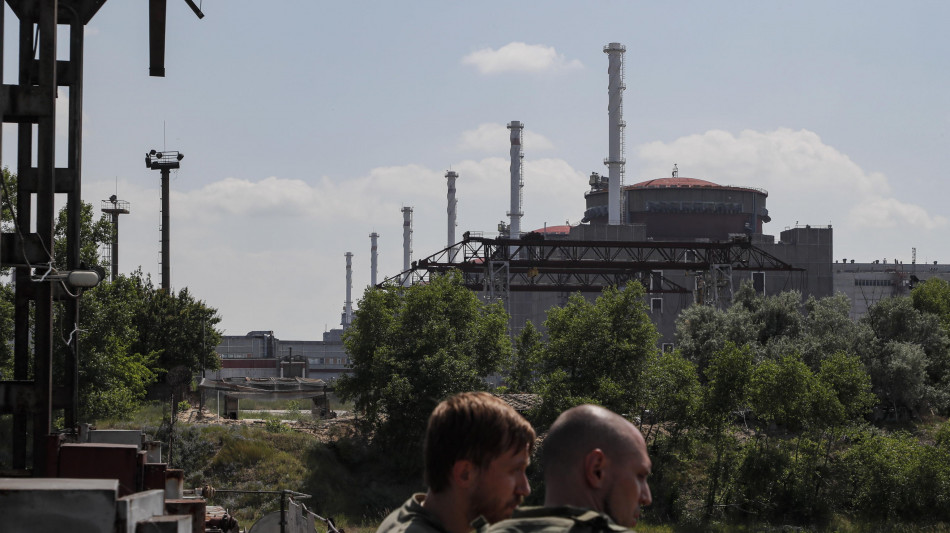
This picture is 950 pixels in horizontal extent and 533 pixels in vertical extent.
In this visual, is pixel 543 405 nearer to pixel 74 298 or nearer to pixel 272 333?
pixel 74 298

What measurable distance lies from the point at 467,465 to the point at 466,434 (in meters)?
0.10

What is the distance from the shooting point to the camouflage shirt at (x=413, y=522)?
3.16 metres

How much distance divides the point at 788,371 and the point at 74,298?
30.9 metres

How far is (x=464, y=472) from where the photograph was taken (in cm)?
322

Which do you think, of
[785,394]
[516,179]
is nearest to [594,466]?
[785,394]

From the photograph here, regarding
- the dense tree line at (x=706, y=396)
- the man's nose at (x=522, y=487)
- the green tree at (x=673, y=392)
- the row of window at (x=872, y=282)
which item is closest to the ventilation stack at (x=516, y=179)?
the row of window at (x=872, y=282)

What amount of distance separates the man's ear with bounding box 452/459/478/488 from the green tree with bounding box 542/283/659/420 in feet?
123

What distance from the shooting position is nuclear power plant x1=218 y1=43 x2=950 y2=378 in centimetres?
6275

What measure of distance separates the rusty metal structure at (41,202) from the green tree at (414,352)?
88.8 feet

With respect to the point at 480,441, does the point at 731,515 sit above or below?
below

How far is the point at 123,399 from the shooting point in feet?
125

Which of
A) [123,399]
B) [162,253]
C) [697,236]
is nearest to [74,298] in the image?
[123,399]

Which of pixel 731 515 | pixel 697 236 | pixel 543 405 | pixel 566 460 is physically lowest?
pixel 731 515

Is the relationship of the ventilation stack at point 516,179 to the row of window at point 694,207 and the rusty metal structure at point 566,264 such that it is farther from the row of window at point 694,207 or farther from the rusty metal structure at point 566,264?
the rusty metal structure at point 566,264
